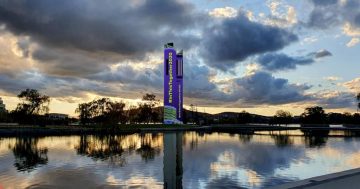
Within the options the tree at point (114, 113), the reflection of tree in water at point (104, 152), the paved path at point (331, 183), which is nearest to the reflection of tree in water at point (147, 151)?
the reflection of tree in water at point (104, 152)

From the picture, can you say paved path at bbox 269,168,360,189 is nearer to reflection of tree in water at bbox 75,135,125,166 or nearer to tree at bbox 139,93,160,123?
reflection of tree in water at bbox 75,135,125,166

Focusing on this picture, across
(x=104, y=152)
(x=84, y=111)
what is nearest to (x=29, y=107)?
(x=84, y=111)

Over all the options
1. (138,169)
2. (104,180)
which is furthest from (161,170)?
(104,180)

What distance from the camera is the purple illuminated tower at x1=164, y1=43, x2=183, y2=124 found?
113688 mm

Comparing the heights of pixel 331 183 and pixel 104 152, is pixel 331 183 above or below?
above

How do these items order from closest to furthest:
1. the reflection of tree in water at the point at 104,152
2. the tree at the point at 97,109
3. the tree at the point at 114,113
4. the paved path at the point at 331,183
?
the paved path at the point at 331,183
the reflection of tree in water at the point at 104,152
the tree at the point at 114,113
the tree at the point at 97,109

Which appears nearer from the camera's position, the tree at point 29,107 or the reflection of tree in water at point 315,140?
the reflection of tree in water at point 315,140

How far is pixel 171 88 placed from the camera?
375 feet

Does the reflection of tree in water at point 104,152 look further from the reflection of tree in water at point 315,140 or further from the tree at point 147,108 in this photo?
the tree at point 147,108

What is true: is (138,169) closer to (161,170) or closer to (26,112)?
(161,170)

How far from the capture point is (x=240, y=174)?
25219mm

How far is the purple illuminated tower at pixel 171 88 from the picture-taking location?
4476 inches

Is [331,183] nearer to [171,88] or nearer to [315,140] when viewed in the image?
[315,140]

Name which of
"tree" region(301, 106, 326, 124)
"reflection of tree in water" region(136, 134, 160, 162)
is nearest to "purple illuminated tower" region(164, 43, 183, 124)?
"reflection of tree in water" region(136, 134, 160, 162)
